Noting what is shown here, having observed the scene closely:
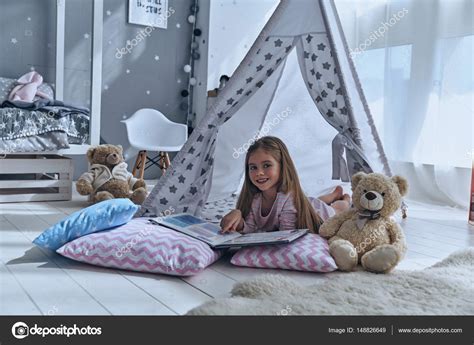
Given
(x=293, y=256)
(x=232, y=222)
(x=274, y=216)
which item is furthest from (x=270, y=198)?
(x=293, y=256)

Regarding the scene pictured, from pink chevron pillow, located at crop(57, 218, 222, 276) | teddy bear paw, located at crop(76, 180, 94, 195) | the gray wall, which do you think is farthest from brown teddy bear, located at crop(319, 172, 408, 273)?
the gray wall

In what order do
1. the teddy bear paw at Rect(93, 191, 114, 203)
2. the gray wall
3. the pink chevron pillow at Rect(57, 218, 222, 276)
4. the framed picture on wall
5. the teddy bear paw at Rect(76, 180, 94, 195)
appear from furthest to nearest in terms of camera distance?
the framed picture on wall
the gray wall
the teddy bear paw at Rect(76, 180, 94, 195)
the teddy bear paw at Rect(93, 191, 114, 203)
the pink chevron pillow at Rect(57, 218, 222, 276)

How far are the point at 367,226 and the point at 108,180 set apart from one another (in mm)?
1805

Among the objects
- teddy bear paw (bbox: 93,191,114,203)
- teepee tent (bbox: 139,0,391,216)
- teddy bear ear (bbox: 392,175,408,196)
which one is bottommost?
teddy bear paw (bbox: 93,191,114,203)

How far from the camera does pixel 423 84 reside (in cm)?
362

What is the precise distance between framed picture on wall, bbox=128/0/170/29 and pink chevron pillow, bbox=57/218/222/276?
3.04 meters

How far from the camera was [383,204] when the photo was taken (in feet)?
6.13

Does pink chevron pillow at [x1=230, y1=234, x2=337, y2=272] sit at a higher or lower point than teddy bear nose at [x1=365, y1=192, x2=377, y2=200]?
lower

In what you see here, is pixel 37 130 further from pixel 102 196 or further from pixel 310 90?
pixel 310 90

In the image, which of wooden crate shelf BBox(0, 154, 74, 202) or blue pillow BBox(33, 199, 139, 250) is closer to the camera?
blue pillow BBox(33, 199, 139, 250)

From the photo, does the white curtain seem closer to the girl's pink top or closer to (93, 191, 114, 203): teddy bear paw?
the girl's pink top

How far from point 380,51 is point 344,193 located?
5.67ft

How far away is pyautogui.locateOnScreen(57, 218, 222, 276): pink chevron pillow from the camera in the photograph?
1.68 metres
